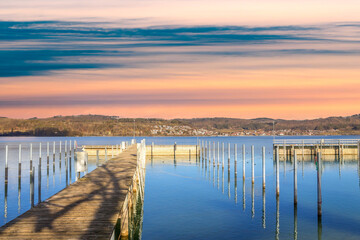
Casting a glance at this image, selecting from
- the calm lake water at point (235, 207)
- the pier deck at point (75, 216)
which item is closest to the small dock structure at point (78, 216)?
the pier deck at point (75, 216)

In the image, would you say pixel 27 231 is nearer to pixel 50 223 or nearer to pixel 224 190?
pixel 50 223

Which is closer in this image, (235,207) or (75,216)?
(75,216)

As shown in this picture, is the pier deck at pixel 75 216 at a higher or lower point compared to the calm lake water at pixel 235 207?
higher

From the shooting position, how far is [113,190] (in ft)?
71.4

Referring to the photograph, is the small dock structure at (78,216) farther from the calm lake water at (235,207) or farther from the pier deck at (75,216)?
the calm lake water at (235,207)

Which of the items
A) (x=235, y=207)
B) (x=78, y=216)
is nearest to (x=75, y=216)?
(x=78, y=216)

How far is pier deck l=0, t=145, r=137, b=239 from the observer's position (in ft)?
43.0

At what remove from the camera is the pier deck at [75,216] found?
13095 mm

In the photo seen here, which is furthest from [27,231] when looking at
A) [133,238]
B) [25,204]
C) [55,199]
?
[25,204]

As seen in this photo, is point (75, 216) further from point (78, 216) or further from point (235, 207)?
point (235, 207)

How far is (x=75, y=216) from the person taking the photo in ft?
50.7

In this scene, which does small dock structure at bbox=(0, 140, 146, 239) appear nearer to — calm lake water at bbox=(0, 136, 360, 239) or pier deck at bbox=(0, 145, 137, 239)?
pier deck at bbox=(0, 145, 137, 239)

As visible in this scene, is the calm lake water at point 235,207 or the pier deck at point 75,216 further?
the calm lake water at point 235,207

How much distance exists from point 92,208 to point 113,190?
4.81 m
